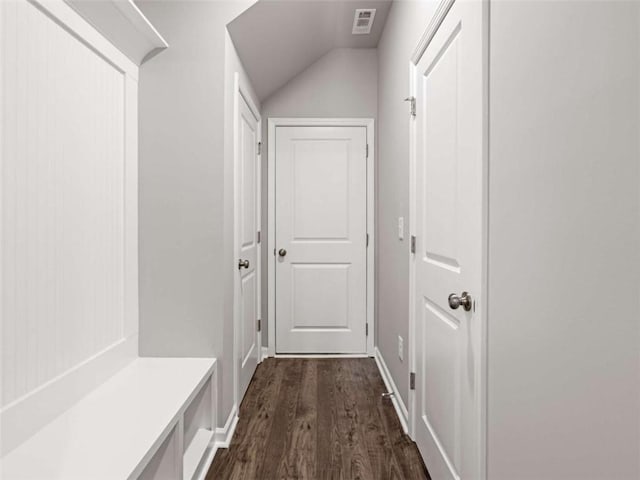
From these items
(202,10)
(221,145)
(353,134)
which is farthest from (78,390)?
(353,134)

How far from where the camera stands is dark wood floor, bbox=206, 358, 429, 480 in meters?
1.94

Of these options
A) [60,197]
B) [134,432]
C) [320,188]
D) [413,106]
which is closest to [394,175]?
[413,106]

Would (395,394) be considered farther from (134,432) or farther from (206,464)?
(134,432)

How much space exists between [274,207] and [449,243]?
7.08 feet

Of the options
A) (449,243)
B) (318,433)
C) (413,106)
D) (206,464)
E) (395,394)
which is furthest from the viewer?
(395,394)

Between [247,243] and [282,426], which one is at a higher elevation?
[247,243]

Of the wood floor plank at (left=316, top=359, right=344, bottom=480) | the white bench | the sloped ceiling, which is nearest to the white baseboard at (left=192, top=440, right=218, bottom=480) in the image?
the white bench

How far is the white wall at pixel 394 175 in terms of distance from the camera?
2.34 m

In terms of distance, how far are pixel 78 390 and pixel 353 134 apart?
107 inches

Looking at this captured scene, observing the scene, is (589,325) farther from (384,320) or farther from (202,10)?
(384,320)

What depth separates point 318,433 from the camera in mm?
2277

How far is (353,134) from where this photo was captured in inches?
141

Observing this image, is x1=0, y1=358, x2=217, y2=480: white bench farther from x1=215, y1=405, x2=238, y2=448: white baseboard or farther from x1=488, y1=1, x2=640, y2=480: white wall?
x1=488, y1=1, x2=640, y2=480: white wall

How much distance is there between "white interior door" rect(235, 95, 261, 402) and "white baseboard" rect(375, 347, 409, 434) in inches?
37.0
